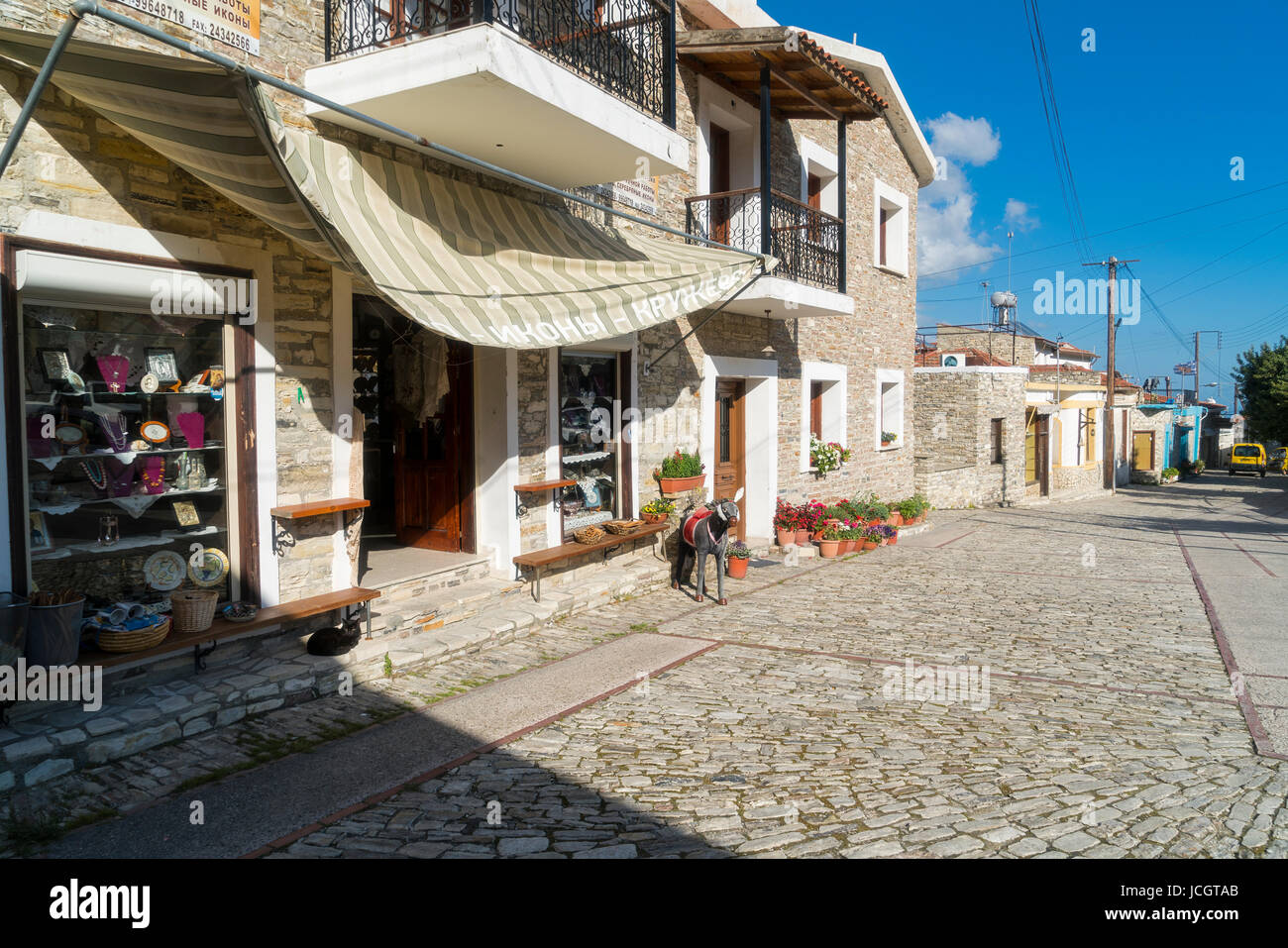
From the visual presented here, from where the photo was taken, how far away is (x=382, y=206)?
18.7ft

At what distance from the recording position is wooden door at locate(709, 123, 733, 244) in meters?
10.8

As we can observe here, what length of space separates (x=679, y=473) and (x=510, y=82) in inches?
209

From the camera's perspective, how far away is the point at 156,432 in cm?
518

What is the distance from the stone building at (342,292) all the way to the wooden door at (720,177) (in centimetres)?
55

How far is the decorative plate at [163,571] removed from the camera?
5.14 metres

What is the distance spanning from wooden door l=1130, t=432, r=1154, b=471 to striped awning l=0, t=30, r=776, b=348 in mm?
37342

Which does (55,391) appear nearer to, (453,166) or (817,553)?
(453,166)

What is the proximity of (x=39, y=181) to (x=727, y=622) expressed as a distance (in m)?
6.15

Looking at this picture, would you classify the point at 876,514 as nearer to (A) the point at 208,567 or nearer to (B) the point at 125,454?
(A) the point at 208,567

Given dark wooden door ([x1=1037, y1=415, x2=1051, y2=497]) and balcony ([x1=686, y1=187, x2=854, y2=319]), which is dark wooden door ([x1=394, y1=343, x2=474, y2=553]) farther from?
dark wooden door ([x1=1037, y1=415, x2=1051, y2=497])

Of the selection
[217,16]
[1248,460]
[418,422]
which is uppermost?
[217,16]

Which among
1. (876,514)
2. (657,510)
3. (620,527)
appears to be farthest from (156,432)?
(876,514)

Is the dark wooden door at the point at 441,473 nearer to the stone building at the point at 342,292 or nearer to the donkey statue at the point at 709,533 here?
the stone building at the point at 342,292

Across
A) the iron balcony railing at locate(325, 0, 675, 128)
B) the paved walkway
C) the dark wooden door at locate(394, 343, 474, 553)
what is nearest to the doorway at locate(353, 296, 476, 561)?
the dark wooden door at locate(394, 343, 474, 553)
